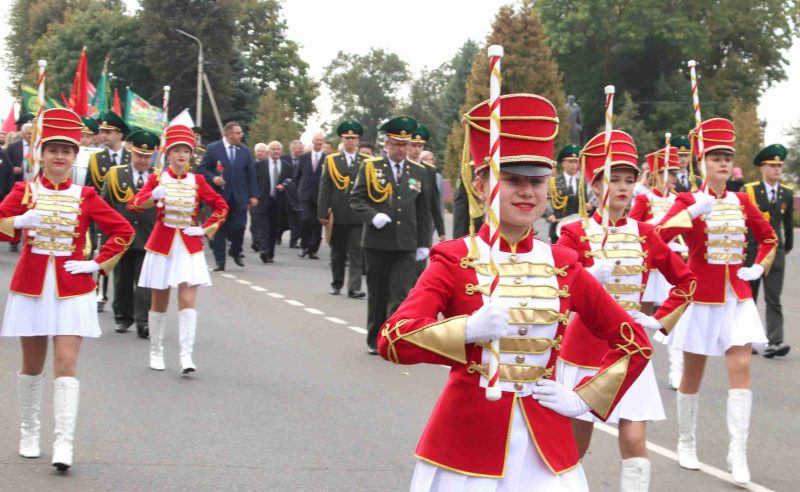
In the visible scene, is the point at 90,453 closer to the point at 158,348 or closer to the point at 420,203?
the point at 158,348

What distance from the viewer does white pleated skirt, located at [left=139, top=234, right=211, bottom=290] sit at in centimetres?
1124

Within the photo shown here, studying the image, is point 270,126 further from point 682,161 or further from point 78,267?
point 78,267

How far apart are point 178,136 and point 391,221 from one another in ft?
8.15

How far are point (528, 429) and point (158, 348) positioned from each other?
748cm

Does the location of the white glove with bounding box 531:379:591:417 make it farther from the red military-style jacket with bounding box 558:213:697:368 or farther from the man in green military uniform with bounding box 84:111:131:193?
the man in green military uniform with bounding box 84:111:131:193

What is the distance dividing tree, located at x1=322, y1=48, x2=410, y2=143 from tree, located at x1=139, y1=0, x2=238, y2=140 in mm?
66287

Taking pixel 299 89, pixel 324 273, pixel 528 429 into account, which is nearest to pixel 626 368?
pixel 528 429

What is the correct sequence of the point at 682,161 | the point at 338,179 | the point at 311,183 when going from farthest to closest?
the point at 311,183
the point at 338,179
the point at 682,161

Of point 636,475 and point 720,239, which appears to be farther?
point 720,239

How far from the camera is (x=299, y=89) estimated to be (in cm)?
8875

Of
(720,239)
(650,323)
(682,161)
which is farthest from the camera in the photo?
(682,161)

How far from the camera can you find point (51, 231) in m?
8.10

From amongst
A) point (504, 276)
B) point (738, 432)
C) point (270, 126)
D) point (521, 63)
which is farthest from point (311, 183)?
point (270, 126)

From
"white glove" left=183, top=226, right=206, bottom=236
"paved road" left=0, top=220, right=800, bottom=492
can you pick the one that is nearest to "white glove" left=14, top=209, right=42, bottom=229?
"paved road" left=0, top=220, right=800, bottom=492
